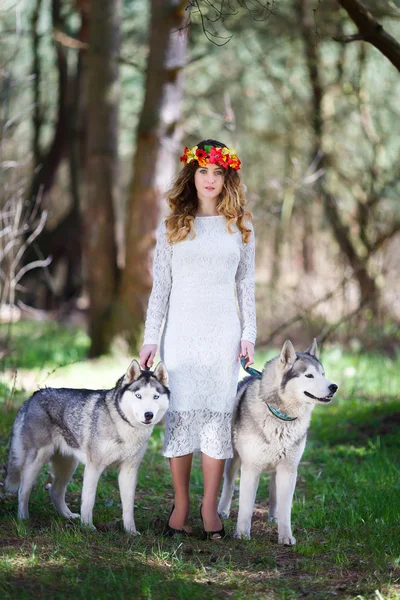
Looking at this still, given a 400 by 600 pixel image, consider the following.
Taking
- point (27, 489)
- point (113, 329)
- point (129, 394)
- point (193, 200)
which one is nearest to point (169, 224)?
point (193, 200)

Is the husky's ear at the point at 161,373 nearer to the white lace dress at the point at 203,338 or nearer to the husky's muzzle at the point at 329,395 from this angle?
the white lace dress at the point at 203,338

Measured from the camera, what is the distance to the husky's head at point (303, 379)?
15.0 ft

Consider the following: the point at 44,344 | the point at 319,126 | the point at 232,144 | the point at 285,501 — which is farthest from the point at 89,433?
the point at 319,126

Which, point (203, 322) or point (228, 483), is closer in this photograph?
point (203, 322)

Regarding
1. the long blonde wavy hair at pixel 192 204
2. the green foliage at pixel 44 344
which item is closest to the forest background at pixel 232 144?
the green foliage at pixel 44 344

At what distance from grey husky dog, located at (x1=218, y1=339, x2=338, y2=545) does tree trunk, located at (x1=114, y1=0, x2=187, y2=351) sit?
6.03 metres

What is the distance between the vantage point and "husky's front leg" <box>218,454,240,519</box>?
5098mm

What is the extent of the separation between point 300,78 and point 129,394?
11.8 metres

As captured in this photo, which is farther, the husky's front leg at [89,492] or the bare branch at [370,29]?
the bare branch at [370,29]

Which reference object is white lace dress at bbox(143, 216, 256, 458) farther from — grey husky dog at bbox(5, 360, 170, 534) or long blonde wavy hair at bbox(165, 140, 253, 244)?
grey husky dog at bbox(5, 360, 170, 534)

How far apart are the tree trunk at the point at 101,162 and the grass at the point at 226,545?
13.5 feet

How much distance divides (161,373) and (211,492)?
0.82 metres

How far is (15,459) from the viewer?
494 centimetres

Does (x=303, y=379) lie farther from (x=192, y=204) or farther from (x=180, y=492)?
(x=192, y=204)
